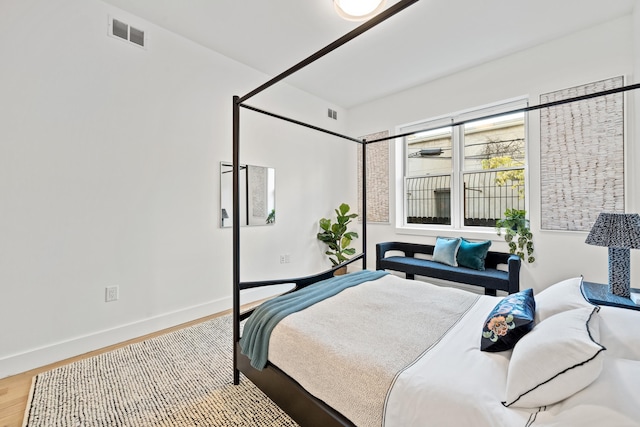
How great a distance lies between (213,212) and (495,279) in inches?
123

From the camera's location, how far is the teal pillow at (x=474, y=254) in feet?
10.4

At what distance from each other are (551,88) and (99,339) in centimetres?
496

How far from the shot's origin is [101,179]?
2326 millimetres

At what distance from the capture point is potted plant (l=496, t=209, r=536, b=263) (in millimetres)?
3016

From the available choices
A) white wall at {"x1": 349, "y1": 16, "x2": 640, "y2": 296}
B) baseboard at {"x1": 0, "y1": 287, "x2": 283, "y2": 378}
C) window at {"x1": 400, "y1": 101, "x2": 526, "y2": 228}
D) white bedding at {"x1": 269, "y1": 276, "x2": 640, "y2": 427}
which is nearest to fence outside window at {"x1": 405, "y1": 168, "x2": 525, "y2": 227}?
window at {"x1": 400, "y1": 101, "x2": 526, "y2": 228}

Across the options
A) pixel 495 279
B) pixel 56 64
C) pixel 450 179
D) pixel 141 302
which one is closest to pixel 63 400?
pixel 141 302

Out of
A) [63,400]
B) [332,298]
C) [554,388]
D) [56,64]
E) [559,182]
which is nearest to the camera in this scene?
[554,388]

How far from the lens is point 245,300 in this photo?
334 centimetres

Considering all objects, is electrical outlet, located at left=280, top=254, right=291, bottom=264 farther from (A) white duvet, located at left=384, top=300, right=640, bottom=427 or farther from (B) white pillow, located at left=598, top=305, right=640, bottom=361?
(B) white pillow, located at left=598, top=305, right=640, bottom=361

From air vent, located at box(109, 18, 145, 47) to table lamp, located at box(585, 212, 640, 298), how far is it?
407 cm

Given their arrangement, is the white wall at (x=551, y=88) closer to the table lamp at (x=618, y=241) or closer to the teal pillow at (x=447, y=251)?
the teal pillow at (x=447, y=251)

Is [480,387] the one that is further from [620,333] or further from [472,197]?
[472,197]

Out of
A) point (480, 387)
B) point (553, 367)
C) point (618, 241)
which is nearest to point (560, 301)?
point (553, 367)

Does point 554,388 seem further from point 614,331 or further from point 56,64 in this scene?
point 56,64
